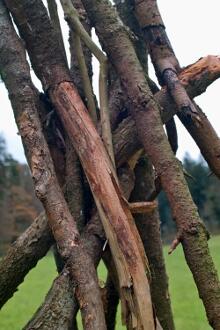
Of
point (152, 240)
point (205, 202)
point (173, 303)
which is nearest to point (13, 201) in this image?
point (205, 202)

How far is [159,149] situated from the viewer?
2.99 m

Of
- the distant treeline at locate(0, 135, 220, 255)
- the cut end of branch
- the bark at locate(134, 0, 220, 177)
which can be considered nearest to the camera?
the cut end of branch

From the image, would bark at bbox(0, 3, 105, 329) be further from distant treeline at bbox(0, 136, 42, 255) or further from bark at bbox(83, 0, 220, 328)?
distant treeline at bbox(0, 136, 42, 255)

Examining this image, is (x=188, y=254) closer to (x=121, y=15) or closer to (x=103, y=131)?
(x=103, y=131)

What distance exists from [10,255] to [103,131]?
30.9 inches

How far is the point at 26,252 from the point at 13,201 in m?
38.1

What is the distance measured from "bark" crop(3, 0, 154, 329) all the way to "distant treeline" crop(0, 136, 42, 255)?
1377 inches

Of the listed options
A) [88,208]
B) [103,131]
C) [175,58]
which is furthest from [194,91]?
[88,208]

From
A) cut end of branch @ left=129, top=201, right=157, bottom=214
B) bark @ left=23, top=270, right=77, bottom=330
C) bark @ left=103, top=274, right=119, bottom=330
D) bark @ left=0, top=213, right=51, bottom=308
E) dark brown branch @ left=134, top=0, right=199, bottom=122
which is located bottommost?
bark @ left=23, top=270, right=77, bottom=330

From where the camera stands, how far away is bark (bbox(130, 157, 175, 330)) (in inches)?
148

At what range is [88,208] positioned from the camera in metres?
3.29

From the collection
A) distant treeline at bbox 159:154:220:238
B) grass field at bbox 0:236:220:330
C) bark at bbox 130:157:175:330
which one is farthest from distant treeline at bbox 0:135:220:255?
bark at bbox 130:157:175:330

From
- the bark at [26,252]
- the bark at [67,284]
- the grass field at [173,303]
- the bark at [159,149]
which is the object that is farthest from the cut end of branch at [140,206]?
the grass field at [173,303]

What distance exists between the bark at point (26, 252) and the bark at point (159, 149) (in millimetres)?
694
